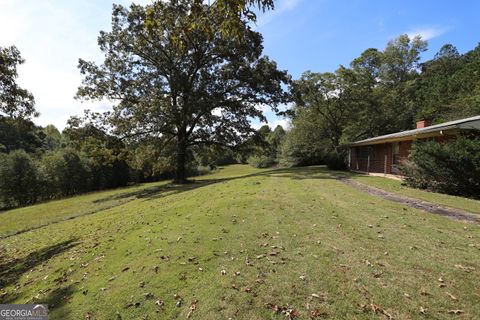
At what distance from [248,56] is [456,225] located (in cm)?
1970

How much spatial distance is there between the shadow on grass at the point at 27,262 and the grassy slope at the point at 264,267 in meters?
Answer: 0.05

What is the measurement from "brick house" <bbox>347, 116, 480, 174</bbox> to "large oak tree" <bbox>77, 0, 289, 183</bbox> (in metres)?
8.79

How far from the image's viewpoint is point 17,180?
29328 millimetres

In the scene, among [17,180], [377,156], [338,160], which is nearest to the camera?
[377,156]

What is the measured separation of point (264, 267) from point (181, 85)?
64.3ft

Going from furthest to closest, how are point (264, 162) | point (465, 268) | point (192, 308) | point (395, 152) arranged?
point (264, 162), point (395, 152), point (465, 268), point (192, 308)

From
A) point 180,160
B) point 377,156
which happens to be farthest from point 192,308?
point 377,156

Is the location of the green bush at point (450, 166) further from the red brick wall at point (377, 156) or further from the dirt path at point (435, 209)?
the red brick wall at point (377, 156)

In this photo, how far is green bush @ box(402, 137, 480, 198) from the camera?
10.2 metres

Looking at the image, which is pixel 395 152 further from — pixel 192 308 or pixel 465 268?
pixel 192 308

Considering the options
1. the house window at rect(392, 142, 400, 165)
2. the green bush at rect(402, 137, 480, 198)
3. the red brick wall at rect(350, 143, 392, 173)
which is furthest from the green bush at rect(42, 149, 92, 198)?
the green bush at rect(402, 137, 480, 198)

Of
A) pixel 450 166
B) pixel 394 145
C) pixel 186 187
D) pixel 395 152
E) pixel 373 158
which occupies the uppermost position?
pixel 394 145

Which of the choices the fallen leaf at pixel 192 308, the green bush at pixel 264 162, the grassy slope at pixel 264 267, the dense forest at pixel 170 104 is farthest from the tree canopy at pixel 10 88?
the green bush at pixel 264 162

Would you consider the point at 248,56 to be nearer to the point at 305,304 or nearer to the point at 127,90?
the point at 127,90
